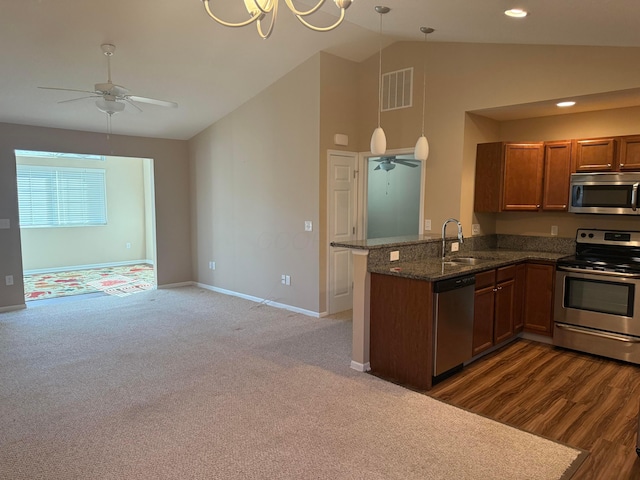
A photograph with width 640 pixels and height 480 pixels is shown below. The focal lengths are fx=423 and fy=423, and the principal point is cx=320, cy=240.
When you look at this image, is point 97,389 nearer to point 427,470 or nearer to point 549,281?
point 427,470

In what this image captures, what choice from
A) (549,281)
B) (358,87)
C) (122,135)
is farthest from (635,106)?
(122,135)

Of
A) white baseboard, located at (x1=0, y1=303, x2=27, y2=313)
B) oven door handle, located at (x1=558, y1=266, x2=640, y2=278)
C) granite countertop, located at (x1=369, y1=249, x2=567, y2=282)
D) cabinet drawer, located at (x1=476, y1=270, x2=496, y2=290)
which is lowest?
white baseboard, located at (x1=0, y1=303, x2=27, y2=313)

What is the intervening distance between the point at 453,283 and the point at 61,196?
8542 millimetres

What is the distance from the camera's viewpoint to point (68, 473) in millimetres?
2322

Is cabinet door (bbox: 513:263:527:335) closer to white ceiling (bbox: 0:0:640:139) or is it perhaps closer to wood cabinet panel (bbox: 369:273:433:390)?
wood cabinet panel (bbox: 369:273:433:390)

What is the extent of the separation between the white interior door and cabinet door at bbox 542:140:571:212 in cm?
232

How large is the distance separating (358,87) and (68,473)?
5.14 m

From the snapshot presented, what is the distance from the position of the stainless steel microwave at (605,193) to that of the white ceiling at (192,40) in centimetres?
118

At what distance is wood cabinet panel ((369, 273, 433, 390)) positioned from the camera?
10.8 feet

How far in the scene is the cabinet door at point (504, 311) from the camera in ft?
13.3

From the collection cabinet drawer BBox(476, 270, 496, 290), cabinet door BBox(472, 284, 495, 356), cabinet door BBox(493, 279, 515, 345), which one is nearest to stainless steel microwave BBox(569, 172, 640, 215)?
cabinet door BBox(493, 279, 515, 345)

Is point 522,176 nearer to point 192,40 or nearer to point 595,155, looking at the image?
point 595,155

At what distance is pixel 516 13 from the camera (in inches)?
119

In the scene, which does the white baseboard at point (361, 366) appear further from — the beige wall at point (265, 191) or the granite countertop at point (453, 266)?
the beige wall at point (265, 191)
